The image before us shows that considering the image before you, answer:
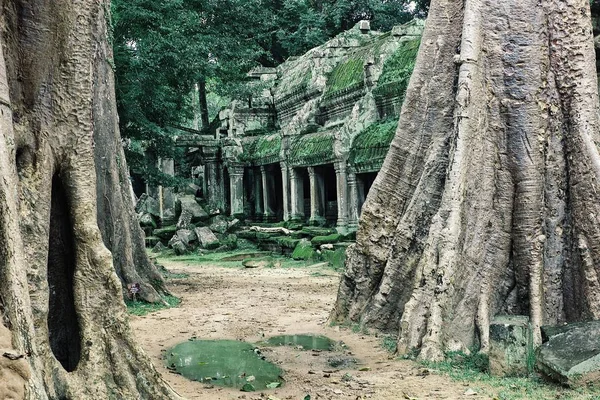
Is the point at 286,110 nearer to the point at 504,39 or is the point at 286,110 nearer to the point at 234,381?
the point at 504,39

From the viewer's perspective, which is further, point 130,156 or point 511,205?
point 130,156

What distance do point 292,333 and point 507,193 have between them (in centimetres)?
284

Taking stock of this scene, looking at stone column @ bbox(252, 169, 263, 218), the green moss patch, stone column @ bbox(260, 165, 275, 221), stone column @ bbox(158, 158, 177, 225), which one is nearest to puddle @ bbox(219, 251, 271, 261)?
stone column @ bbox(260, 165, 275, 221)

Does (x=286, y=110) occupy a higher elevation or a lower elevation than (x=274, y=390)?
higher

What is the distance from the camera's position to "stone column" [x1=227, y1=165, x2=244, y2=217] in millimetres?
22172

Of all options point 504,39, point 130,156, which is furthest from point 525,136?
point 130,156

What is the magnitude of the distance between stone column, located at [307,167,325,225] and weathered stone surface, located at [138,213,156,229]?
6.41 meters

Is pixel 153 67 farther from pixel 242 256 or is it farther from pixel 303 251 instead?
pixel 242 256

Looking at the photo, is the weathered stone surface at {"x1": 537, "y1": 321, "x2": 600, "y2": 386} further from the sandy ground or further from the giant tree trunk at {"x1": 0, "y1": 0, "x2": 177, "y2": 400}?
the giant tree trunk at {"x1": 0, "y1": 0, "x2": 177, "y2": 400}

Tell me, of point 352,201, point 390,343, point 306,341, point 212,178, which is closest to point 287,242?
point 352,201

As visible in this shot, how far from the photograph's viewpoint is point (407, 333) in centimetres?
598

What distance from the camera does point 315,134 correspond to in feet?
59.3

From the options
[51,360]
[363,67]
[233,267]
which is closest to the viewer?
[51,360]

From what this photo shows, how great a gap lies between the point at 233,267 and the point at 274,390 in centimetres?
1100
